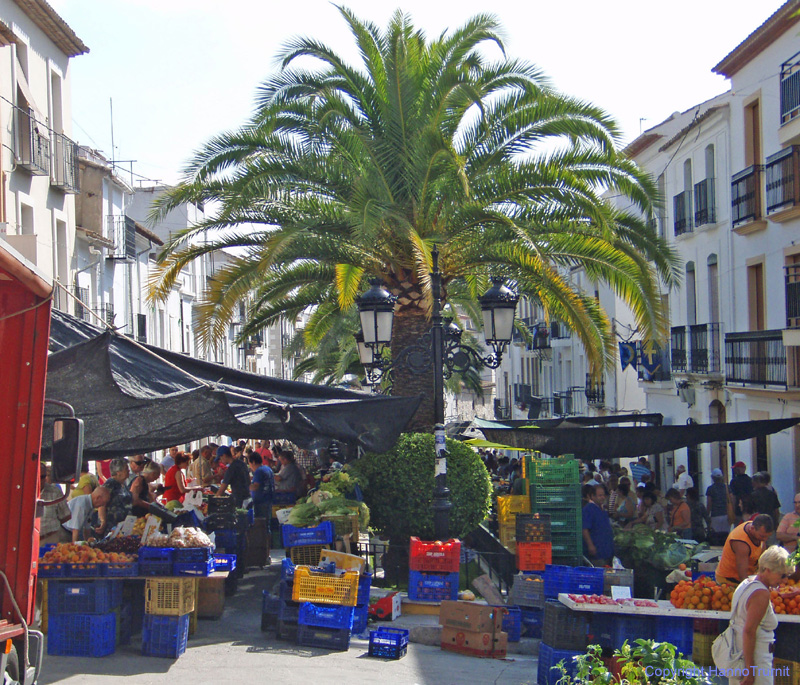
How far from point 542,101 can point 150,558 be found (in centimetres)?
816

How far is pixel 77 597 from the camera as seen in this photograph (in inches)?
332

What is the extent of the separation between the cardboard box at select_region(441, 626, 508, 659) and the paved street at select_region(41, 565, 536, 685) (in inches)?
4.0

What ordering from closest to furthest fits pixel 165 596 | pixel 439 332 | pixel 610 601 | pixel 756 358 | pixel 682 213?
pixel 610 601
pixel 165 596
pixel 439 332
pixel 756 358
pixel 682 213

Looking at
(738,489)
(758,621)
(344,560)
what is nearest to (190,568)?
(344,560)

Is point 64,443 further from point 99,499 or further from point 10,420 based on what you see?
point 99,499

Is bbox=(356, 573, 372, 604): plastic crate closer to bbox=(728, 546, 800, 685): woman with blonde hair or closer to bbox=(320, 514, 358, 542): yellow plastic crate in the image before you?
bbox=(320, 514, 358, 542): yellow plastic crate

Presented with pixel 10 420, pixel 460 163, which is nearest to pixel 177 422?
pixel 10 420

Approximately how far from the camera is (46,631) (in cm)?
851

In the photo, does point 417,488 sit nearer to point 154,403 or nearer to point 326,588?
point 326,588

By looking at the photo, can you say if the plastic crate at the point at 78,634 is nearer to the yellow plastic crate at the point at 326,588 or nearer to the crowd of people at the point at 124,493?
the crowd of people at the point at 124,493

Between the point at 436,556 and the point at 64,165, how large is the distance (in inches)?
615

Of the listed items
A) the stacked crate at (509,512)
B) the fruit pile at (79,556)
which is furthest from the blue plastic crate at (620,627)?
the stacked crate at (509,512)

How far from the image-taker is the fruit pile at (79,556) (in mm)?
8470

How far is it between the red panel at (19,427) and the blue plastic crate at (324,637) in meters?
3.89
